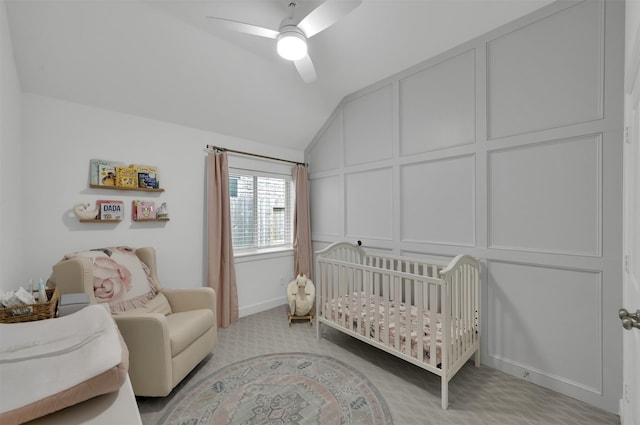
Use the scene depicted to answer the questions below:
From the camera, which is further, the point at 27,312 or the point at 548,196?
the point at 548,196

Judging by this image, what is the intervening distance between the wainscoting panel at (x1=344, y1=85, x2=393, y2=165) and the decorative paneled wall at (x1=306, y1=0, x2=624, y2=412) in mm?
76

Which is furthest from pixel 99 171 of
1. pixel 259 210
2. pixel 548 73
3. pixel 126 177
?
pixel 548 73

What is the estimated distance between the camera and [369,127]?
3090 millimetres

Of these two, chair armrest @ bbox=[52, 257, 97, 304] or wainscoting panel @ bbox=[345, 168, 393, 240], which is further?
wainscoting panel @ bbox=[345, 168, 393, 240]

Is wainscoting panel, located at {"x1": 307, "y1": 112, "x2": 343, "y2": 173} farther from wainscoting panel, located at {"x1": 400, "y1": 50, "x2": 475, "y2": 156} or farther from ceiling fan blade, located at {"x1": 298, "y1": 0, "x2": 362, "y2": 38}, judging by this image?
ceiling fan blade, located at {"x1": 298, "y1": 0, "x2": 362, "y2": 38}

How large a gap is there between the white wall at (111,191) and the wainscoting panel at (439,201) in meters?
1.94

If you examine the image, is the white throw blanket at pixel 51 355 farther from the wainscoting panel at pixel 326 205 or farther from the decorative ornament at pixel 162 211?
the wainscoting panel at pixel 326 205

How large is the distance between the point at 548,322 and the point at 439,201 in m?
1.20

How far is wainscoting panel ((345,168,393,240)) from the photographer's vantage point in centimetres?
296

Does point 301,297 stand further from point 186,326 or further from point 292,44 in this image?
point 292,44

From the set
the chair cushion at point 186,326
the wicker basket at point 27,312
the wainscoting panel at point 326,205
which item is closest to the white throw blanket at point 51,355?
the wicker basket at point 27,312

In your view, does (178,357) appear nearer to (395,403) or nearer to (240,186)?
(395,403)

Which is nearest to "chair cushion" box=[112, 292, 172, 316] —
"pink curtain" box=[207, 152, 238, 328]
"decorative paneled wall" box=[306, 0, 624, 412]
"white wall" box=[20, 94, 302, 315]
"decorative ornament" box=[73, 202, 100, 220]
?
"white wall" box=[20, 94, 302, 315]

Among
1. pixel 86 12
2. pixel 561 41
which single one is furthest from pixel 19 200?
pixel 561 41
